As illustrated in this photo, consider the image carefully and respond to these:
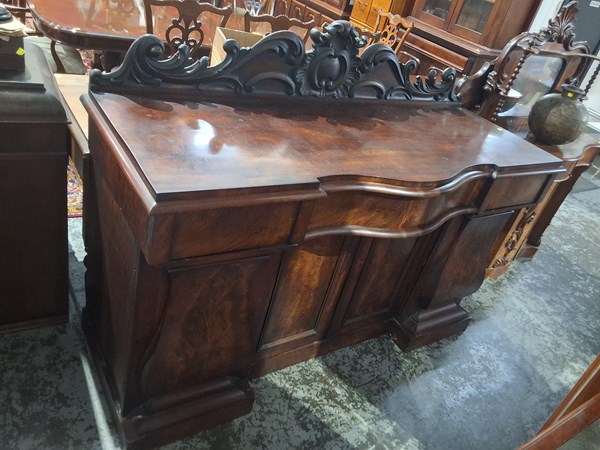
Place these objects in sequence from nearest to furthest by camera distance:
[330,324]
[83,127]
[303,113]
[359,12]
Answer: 1. [303,113]
2. [83,127]
3. [330,324]
4. [359,12]

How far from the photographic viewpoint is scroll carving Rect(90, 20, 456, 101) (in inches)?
48.5

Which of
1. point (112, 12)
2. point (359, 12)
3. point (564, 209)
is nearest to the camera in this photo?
point (112, 12)

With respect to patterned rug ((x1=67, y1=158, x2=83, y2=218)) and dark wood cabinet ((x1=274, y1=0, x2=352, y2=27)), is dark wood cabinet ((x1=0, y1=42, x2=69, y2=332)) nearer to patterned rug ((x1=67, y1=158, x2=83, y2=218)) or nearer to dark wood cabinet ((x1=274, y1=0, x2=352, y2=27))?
patterned rug ((x1=67, y1=158, x2=83, y2=218))

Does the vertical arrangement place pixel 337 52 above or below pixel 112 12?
above

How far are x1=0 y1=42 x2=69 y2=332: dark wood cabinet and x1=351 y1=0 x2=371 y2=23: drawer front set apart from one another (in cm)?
328

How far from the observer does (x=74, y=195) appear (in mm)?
2449

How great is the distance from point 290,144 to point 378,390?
3.38 feet

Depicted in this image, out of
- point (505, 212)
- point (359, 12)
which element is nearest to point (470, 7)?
point (359, 12)

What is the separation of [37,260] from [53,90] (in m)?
0.54

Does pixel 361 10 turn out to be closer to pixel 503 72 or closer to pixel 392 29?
pixel 392 29

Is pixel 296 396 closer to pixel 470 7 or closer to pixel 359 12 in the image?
pixel 470 7

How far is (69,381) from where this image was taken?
1.51 metres

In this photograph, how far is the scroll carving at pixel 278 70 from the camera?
1231 millimetres

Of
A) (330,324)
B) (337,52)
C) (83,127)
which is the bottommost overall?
(330,324)
